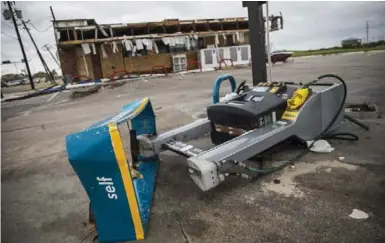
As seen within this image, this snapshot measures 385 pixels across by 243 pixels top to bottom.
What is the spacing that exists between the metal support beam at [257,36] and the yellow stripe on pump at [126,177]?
3614 mm

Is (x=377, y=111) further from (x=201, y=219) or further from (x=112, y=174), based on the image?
(x=112, y=174)

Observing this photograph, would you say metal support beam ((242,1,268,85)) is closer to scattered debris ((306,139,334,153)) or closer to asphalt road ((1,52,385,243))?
asphalt road ((1,52,385,243))

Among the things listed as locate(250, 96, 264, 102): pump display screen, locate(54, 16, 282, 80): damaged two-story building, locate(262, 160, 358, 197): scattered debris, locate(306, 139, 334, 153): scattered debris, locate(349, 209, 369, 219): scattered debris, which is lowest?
locate(349, 209, 369, 219): scattered debris

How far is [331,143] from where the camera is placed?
3.74 meters

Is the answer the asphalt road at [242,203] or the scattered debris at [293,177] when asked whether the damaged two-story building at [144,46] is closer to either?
the asphalt road at [242,203]

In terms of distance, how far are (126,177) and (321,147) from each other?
2.61 meters

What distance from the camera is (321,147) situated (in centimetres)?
356

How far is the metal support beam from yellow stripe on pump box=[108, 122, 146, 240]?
3.61 meters

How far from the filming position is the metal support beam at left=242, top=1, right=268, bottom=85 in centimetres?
470

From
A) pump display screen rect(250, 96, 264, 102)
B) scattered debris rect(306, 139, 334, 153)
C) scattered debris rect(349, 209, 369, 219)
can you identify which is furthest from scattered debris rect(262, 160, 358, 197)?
pump display screen rect(250, 96, 264, 102)

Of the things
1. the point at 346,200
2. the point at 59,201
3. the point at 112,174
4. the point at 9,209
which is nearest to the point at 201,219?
the point at 112,174

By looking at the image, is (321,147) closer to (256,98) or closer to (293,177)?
(293,177)

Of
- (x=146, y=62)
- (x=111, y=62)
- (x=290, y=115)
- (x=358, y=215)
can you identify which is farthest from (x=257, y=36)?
(x=111, y=62)

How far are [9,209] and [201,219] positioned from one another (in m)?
2.07
